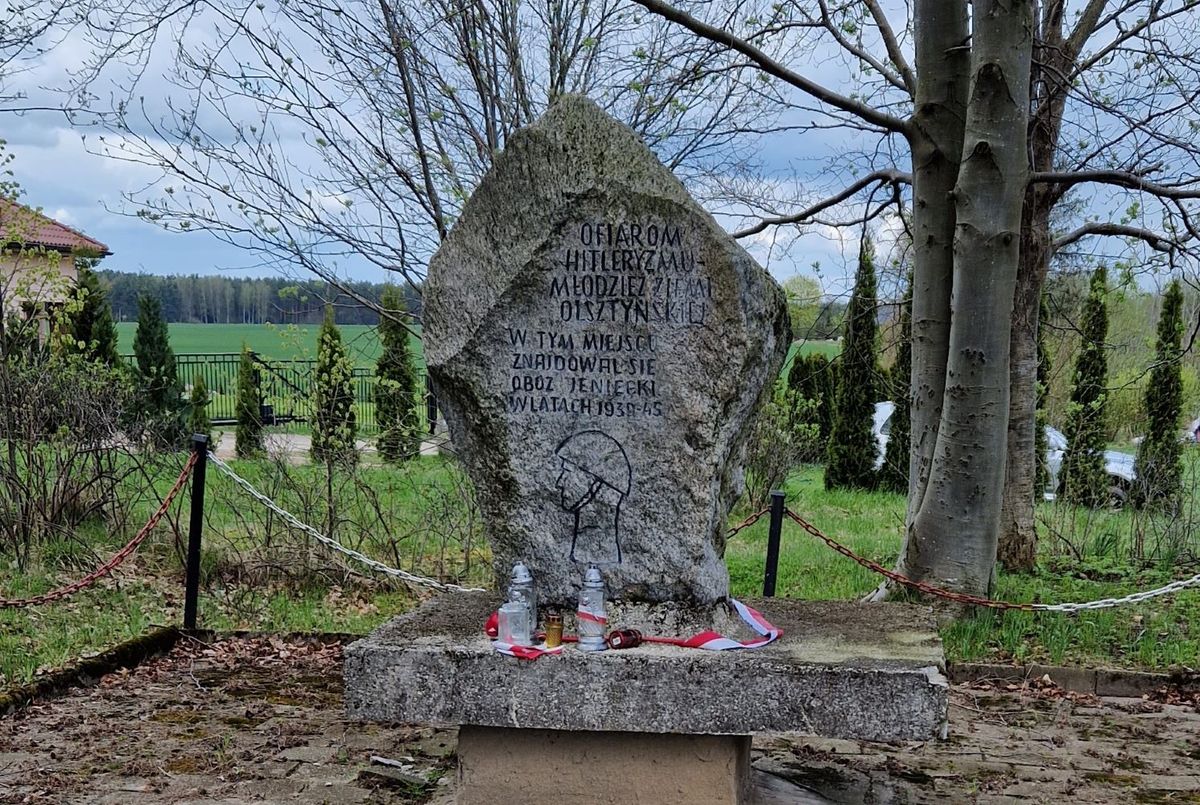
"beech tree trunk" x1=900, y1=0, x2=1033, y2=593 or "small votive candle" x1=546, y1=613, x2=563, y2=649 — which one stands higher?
"beech tree trunk" x1=900, y1=0, x2=1033, y2=593

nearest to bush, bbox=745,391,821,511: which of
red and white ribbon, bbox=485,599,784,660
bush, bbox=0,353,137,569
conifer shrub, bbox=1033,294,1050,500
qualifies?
conifer shrub, bbox=1033,294,1050,500

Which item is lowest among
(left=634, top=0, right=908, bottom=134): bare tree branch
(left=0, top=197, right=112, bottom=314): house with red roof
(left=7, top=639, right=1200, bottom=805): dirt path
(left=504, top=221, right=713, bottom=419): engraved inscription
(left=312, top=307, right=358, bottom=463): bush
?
(left=7, top=639, right=1200, bottom=805): dirt path

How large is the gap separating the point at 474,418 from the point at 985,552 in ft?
13.1

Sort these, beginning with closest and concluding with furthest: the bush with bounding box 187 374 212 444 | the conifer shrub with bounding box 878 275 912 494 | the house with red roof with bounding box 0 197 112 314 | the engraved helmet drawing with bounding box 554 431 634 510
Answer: the engraved helmet drawing with bounding box 554 431 634 510
the house with red roof with bounding box 0 197 112 314
the conifer shrub with bounding box 878 275 912 494
the bush with bounding box 187 374 212 444

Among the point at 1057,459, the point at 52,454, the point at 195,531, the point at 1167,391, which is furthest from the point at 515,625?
the point at 1057,459

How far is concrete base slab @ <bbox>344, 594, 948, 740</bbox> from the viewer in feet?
12.3

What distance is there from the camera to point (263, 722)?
5664 mm

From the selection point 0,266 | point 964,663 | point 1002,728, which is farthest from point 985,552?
point 0,266

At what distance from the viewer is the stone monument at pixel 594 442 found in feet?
12.8

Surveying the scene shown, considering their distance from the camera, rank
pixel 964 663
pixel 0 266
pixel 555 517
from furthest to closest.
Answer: pixel 0 266 < pixel 964 663 < pixel 555 517

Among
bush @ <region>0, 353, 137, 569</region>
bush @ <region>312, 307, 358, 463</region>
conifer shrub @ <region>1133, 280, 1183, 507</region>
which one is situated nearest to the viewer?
bush @ <region>0, 353, 137, 569</region>

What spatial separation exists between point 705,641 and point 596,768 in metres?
0.59

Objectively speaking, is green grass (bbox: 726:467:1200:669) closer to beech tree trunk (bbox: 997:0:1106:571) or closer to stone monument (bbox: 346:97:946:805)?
beech tree trunk (bbox: 997:0:1106:571)

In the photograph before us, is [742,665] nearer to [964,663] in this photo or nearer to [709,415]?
[709,415]
